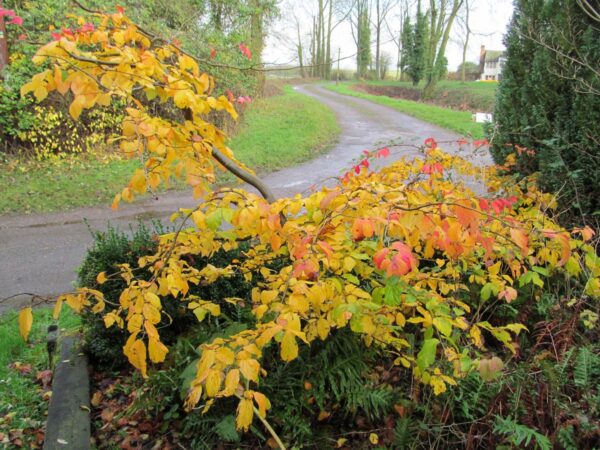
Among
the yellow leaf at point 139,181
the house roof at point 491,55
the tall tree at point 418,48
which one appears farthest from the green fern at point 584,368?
the house roof at point 491,55

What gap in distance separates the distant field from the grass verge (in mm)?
20638

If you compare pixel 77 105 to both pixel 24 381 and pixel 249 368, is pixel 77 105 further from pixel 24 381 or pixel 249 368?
pixel 24 381

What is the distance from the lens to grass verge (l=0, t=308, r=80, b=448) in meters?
Answer: 2.71

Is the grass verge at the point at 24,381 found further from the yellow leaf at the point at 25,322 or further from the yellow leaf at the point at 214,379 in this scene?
the yellow leaf at the point at 214,379

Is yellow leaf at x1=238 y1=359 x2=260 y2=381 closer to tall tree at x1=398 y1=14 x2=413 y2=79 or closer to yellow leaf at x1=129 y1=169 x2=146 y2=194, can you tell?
yellow leaf at x1=129 y1=169 x2=146 y2=194

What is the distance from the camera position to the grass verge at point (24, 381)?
2715 mm

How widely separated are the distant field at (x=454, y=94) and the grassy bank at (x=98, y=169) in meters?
10.9

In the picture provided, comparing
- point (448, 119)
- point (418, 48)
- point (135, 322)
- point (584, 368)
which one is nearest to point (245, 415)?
point (135, 322)

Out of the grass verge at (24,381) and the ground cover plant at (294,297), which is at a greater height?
the ground cover plant at (294,297)

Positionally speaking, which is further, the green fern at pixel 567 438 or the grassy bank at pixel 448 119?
the grassy bank at pixel 448 119

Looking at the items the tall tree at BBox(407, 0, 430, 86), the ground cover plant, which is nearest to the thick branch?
the ground cover plant

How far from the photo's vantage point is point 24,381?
323 centimetres

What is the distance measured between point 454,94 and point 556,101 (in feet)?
97.2

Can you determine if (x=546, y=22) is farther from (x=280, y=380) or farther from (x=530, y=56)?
(x=280, y=380)
